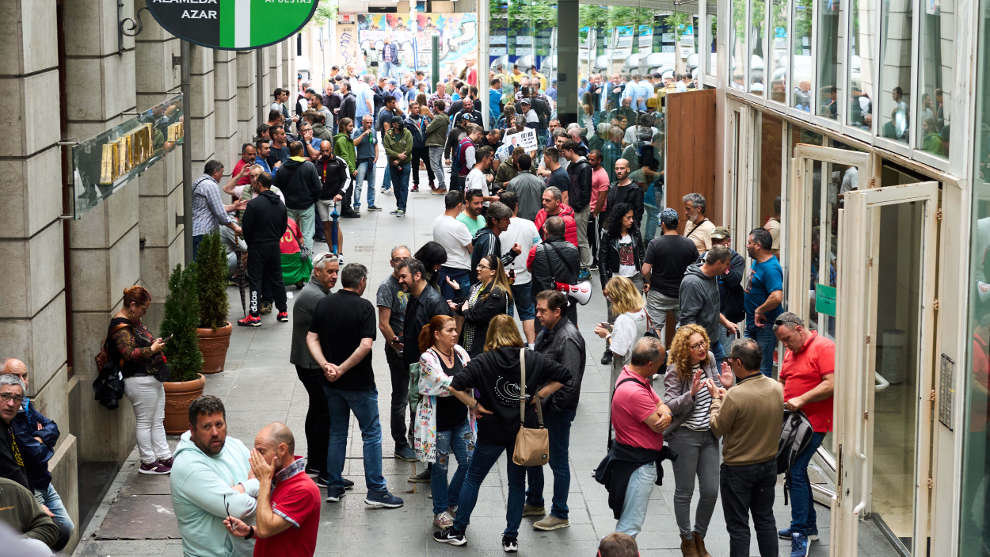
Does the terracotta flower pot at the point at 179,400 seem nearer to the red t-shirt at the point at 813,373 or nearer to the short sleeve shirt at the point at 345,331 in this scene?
the short sleeve shirt at the point at 345,331

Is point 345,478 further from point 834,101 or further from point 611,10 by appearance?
point 611,10

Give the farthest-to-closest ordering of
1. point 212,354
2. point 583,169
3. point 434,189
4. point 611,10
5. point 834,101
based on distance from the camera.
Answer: point 434,189 < point 611,10 < point 583,169 < point 212,354 < point 834,101

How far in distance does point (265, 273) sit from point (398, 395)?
5.50 metres

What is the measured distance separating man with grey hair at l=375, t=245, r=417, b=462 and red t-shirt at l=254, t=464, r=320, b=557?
12.5ft

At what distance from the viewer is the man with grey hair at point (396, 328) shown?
402 inches

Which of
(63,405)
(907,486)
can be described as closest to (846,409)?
(907,486)

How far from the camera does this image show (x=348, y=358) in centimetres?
929

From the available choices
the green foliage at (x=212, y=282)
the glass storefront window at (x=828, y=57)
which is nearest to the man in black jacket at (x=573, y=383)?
the glass storefront window at (x=828, y=57)

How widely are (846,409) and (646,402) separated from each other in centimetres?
125

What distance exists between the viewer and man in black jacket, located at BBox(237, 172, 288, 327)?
14969 millimetres

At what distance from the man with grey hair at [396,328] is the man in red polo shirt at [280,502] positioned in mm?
3839

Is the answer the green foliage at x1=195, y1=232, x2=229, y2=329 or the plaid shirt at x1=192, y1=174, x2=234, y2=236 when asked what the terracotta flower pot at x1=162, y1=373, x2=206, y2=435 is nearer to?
the green foliage at x1=195, y1=232, x2=229, y2=329

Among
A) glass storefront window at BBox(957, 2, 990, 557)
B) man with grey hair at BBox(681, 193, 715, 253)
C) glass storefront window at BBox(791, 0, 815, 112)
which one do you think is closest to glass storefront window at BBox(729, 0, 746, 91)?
man with grey hair at BBox(681, 193, 715, 253)

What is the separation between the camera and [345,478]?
33.9 feet
